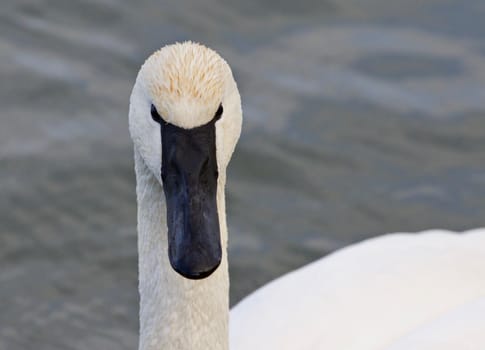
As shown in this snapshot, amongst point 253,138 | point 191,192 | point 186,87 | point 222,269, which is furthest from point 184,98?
point 253,138

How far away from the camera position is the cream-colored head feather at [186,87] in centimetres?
313

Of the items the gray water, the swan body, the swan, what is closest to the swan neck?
the swan

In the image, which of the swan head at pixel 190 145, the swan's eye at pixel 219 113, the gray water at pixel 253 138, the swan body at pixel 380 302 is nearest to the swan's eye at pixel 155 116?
the swan head at pixel 190 145

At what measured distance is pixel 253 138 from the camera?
21.6 feet

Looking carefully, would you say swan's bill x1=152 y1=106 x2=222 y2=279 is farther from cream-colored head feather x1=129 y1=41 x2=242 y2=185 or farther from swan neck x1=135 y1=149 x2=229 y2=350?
swan neck x1=135 y1=149 x2=229 y2=350

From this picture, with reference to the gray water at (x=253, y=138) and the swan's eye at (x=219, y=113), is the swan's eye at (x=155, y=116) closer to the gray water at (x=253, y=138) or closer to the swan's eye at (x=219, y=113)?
the swan's eye at (x=219, y=113)

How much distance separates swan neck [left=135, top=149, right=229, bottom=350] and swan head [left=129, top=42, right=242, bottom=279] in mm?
339

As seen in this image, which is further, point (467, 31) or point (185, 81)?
point (467, 31)

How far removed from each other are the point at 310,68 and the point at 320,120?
44 cm

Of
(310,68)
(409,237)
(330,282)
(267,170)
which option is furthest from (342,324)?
(310,68)

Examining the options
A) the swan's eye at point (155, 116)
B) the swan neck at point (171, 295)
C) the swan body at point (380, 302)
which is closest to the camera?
the swan's eye at point (155, 116)

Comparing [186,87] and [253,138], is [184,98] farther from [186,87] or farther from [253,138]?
[253,138]

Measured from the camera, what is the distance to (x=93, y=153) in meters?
6.41

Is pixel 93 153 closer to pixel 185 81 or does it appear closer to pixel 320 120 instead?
pixel 320 120
